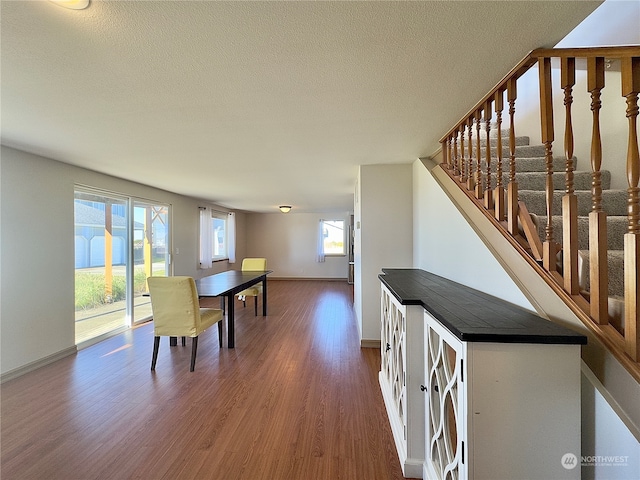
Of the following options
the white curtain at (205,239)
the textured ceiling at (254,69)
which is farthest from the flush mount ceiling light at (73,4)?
the white curtain at (205,239)

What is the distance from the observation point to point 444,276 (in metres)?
2.36

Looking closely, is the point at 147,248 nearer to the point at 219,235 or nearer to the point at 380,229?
the point at 219,235

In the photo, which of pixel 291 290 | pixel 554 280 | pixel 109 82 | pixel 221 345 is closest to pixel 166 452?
pixel 221 345

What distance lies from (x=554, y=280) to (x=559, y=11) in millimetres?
1077

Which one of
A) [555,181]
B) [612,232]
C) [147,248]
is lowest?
[147,248]

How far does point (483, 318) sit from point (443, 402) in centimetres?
43

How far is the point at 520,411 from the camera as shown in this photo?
38.2 inches

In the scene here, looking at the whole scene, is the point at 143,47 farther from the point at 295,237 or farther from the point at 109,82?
the point at 295,237

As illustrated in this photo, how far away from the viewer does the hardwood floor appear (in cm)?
166

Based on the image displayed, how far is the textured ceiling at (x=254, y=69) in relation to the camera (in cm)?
112

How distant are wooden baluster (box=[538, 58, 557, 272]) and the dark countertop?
27cm

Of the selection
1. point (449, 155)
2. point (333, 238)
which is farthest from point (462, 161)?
point (333, 238)

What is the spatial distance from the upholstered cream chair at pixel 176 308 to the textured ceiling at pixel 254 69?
52.7 inches

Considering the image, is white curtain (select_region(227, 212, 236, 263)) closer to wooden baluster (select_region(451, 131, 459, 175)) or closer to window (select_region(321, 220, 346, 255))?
window (select_region(321, 220, 346, 255))
